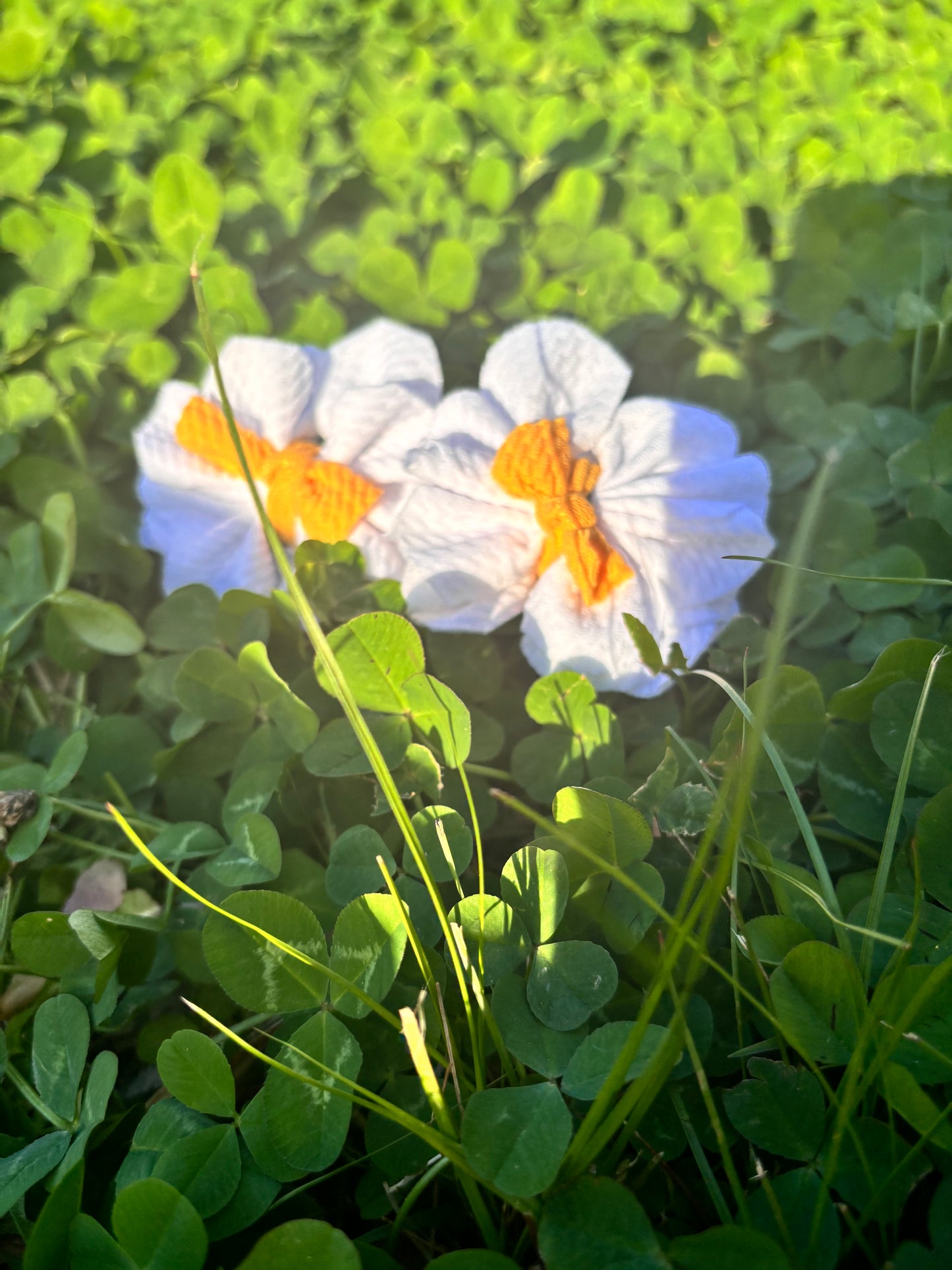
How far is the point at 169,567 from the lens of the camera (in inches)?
45.9

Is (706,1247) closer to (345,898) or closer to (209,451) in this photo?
(345,898)

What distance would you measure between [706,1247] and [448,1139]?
0.60ft

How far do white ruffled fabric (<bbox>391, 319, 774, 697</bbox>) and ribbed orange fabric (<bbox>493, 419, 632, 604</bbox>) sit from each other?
1 cm

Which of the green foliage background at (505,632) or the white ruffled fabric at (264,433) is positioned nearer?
the green foliage background at (505,632)

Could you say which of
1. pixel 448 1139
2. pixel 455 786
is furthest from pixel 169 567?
pixel 448 1139

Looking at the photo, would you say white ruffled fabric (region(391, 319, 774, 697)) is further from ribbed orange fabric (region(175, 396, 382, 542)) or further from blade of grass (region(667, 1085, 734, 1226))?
blade of grass (region(667, 1085, 734, 1226))

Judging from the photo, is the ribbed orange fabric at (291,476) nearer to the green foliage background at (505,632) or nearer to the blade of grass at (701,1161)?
the green foliage background at (505,632)

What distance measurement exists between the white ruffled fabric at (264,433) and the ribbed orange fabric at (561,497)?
0.15 metres

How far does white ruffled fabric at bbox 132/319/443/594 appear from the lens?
→ 45.2 inches

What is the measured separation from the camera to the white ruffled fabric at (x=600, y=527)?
103 centimetres

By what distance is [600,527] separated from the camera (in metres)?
1.06

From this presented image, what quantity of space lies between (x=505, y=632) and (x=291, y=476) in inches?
12.8

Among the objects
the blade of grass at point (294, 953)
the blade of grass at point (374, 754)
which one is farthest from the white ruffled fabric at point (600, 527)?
the blade of grass at point (294, 953)

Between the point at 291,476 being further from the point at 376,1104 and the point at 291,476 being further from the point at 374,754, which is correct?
the point at 376,1104
